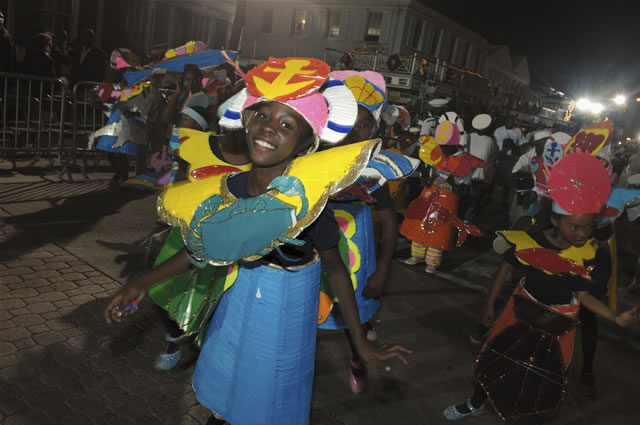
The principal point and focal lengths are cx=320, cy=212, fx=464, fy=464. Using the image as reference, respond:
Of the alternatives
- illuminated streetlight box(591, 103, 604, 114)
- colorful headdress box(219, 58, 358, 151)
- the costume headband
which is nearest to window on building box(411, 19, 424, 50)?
illuminated streetlight box(591, 103, 604, 114)

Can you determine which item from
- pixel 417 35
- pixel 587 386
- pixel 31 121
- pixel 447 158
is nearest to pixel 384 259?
pixel 587 386

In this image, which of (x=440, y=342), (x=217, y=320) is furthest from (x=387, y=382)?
(x=217, y=320)

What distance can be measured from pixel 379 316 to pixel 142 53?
17.4 meters

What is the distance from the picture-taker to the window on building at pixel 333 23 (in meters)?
32.9

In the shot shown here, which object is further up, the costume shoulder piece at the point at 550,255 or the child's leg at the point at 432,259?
the costume shoulder piece at the point at 550,255

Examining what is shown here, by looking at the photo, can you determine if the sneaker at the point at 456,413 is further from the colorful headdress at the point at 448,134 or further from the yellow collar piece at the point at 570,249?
the colorful headdress at the point at 448,134

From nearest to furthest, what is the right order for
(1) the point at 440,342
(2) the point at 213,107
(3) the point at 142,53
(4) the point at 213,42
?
(1) the point at 440,342 < (2) the point at 213,107 < (3) the point at 142,53 < (4) the point at 213,42

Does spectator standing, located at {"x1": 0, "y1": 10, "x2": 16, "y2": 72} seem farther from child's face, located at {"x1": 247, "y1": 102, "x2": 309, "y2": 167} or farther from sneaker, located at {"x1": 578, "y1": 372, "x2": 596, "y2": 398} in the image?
sneaker, located at {"x1": 578, "y1": 372, "x2": 596, "y2": 398}

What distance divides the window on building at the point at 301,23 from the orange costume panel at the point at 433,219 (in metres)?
30.8

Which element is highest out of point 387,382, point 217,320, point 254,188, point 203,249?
point 254,188

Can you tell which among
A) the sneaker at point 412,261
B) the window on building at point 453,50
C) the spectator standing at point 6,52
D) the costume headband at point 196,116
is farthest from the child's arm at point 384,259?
the window on building at point 453,50

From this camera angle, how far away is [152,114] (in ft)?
24.2

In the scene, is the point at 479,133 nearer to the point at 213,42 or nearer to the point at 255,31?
the point at 213,42

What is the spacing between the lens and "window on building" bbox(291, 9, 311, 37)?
110ft
